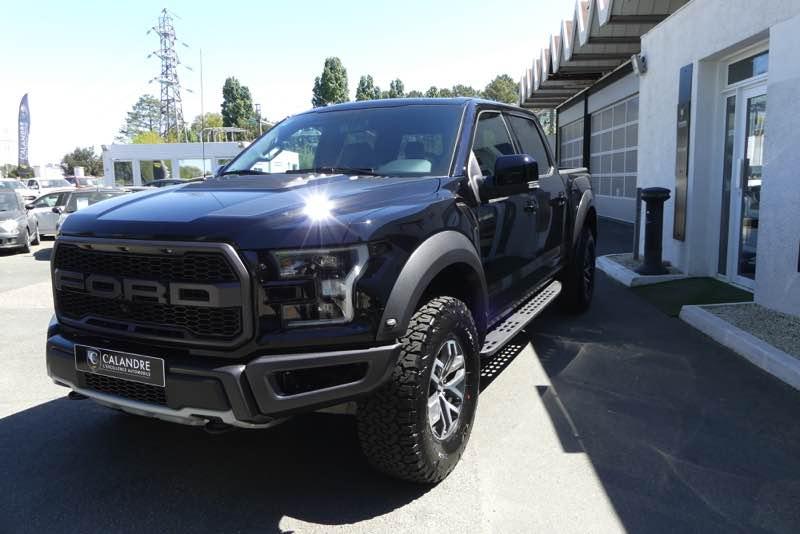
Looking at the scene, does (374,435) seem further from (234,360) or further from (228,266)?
(228,266)

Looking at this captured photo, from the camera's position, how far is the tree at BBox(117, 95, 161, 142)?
110 metres

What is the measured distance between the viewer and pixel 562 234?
17.5 feet

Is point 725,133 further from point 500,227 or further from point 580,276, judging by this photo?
point 500,227

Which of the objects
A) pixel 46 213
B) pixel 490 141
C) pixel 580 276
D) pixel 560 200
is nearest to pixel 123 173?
pixel 46 213

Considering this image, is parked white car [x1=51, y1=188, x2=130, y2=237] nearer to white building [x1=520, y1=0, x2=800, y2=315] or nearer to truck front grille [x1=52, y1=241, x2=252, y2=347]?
white building [x1=520, y1=0, x2=800, y2=315]

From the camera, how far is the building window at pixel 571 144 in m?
22.5

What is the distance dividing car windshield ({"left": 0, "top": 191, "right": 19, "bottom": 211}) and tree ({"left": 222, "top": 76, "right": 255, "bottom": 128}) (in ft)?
219

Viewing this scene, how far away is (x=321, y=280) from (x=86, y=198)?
520 inches

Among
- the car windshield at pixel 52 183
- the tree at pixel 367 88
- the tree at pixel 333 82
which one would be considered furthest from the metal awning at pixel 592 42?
the tree at pixel 367 88

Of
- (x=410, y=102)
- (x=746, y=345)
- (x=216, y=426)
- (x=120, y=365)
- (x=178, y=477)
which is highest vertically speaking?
(x=410, y=102)

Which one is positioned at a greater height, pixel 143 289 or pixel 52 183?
pixel 52 183

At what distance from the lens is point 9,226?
13.2 m

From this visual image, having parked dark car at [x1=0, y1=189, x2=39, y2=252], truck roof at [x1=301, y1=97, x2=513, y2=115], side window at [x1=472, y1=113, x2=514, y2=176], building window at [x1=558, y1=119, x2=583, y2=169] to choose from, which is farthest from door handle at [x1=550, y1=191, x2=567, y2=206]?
building window at [x1=558, y1=119, x2=583, y2=169]

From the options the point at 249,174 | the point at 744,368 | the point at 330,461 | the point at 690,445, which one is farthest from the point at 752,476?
the point at 249,174
